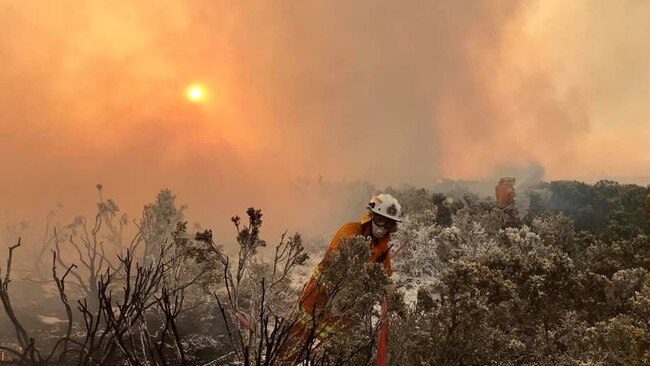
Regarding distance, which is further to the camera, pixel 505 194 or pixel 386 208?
pixel 505 194

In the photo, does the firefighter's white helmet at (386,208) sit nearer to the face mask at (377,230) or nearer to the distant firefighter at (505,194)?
the face mask at (377,230)

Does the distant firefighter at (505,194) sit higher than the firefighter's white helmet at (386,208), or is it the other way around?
the distant firefighter at (505,194)

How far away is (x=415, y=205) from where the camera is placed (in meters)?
21.5

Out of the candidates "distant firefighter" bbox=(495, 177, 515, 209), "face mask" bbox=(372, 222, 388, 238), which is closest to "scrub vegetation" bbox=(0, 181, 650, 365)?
"face mask" bbox=(372, 222, 388, 238)

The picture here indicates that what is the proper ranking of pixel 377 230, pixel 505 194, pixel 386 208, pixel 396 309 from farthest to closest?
pixel 505 194, pixel 377 230, pixel 386 208, pixel 396 309

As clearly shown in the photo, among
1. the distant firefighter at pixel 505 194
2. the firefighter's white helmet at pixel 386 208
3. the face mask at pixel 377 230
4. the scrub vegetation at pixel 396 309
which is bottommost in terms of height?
the scrub vegetation at pixel 396 309

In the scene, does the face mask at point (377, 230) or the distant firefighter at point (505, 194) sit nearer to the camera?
the face mask at point (377, 230)

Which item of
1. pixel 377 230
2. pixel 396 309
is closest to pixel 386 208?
pixel 377 230

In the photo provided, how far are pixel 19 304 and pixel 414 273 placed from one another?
15.4 meters

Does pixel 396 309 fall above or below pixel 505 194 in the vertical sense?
below

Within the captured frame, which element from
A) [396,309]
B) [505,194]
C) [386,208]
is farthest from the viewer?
[505,194]

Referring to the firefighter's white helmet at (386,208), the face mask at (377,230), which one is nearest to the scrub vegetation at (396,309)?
the face mask at (377,230)

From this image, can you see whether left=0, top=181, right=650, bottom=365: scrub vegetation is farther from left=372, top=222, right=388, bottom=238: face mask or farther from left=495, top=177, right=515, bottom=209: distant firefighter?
left=495, top=177, right=515, bottom=209: distant firefighter

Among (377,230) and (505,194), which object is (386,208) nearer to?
(377,230)
